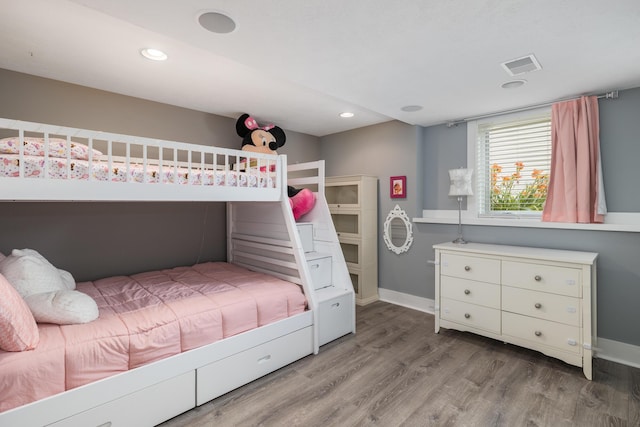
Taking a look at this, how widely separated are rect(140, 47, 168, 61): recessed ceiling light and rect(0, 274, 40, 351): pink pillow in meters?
1.50

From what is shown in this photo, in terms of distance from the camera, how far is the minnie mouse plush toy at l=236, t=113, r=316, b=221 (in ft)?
10.0

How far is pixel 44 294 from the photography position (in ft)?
5.68

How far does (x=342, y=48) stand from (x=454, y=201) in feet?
7.14

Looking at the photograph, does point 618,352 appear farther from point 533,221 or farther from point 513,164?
point 513,164

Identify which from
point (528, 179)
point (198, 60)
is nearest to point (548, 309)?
point (528, 179)

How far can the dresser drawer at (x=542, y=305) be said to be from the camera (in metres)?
2.20

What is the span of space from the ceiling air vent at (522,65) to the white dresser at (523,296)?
Result: 1298 mm

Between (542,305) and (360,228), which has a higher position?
(360,228)

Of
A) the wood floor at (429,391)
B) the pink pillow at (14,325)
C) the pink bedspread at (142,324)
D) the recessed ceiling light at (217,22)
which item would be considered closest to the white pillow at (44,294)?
the pink bedspread at (142,324)

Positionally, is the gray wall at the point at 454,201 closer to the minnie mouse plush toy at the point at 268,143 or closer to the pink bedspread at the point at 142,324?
the minnie mouse plush toy at the point at 268,143

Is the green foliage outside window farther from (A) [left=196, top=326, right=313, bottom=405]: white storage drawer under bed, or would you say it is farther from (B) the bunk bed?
(A) [left=196, top=326, right=313, bottom=405]: white storage drawer under bed

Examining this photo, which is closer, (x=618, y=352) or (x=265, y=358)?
(x=265, y=358)

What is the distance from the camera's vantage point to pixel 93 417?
60.1 inches

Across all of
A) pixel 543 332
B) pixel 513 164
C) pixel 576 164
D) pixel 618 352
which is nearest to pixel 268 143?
Result: pixel 513 164
